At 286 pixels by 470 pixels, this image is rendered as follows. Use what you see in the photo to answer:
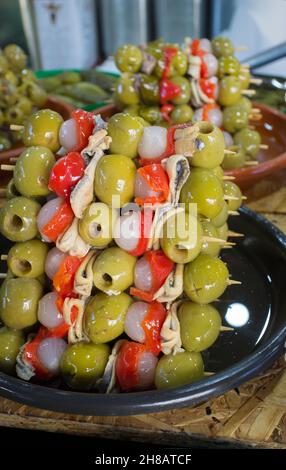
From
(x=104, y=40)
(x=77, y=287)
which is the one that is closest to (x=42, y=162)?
(x=77, y=287)

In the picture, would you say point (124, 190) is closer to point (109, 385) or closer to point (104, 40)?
point (109, 385)

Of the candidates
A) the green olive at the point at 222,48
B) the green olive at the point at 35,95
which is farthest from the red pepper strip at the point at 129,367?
the green olive at the point at 35,95

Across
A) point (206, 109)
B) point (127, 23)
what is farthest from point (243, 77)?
point (127, 23)

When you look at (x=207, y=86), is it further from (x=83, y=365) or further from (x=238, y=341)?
(x=83, y=365)

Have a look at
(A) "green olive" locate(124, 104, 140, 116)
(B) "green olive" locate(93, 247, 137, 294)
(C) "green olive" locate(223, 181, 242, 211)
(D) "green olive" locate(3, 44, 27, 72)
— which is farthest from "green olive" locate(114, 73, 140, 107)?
(B) "green olive" locate(93, 247, 137, 294)

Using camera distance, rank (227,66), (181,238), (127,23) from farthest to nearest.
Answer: (127,23), (227,66), (181,238)
